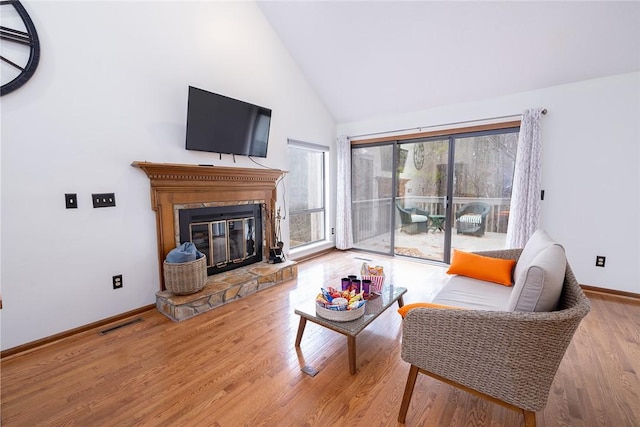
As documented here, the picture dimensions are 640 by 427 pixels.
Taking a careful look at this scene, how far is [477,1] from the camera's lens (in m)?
2.55

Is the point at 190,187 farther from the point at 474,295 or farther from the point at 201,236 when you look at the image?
the point at 474,295

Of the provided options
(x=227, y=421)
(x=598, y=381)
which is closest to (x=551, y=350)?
(x=598, y=381)

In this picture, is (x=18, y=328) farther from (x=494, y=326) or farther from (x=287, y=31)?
(x=287, y=31)

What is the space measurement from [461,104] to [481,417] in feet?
11.6

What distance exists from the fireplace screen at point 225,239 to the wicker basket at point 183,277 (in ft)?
1.54

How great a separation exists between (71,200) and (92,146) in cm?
46

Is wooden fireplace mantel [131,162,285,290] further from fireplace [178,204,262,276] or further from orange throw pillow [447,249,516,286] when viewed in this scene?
orange throw pillow [447,249,516,286]

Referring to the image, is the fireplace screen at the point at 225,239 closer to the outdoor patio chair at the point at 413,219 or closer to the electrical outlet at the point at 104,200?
the electrical outlet at the point at 104,200

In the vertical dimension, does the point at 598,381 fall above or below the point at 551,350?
below

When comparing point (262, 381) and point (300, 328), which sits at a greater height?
point (300, 328)

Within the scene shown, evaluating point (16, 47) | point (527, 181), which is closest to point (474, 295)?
point (527, 181)

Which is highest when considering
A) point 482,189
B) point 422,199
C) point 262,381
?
point 482,189

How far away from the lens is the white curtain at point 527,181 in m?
3.09

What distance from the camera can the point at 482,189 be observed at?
12.0ft
